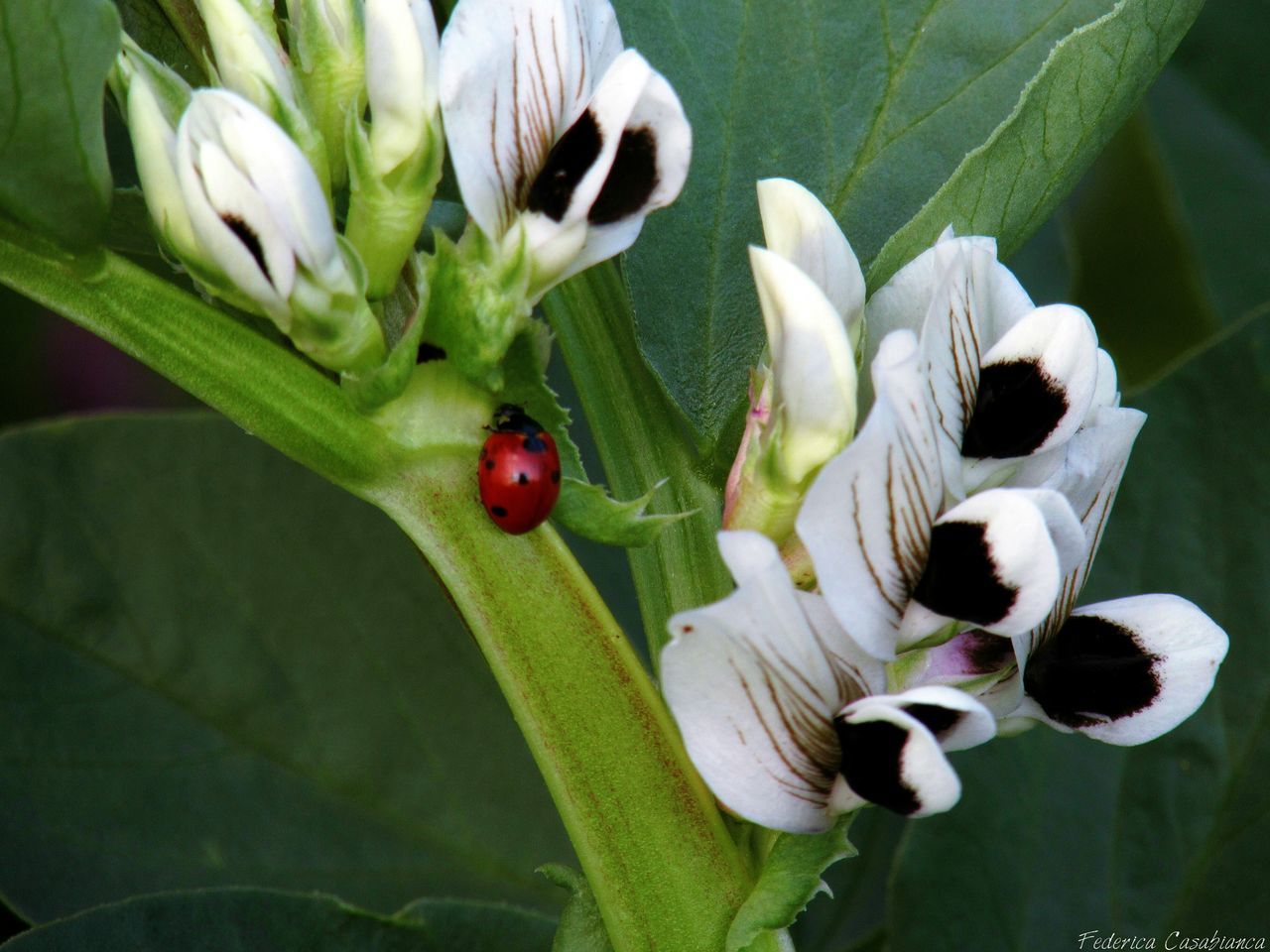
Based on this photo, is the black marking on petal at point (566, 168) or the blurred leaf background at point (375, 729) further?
the blurred leaf background at point (375, 729)

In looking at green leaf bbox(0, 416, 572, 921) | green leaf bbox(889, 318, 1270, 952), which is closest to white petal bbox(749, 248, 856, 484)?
green leaf bbox(889, 318, 1270, 952)

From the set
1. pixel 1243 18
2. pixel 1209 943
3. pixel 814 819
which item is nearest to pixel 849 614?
pixel 814 819

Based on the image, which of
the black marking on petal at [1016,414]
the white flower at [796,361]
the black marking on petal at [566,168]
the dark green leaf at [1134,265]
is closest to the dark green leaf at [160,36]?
the black marking on petal at [566,168]

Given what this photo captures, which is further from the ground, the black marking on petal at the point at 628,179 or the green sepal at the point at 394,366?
the black marking on petal at the point at 628,179

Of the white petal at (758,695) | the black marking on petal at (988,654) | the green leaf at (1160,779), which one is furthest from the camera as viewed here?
the green leaf at (1160,779)

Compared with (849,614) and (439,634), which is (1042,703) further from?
(439,634)

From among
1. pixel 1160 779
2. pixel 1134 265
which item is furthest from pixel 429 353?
pixel 1134 265

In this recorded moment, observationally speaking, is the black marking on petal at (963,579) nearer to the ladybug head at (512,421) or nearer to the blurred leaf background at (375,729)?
the ladybug head at (512,421)

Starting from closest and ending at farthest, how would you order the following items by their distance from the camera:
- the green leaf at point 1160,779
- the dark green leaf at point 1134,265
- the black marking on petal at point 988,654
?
the black marking on petal at point 988,654 < the green leaf at point 1160,779 < the dark green leaf at point 1134,265
